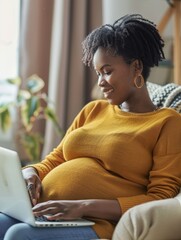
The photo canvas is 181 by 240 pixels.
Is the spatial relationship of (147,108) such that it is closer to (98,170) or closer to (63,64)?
(98,170)

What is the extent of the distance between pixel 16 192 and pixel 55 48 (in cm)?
168

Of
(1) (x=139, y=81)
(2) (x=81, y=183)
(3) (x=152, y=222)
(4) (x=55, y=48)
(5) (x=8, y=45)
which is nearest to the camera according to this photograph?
(3) (x=152, y=222)

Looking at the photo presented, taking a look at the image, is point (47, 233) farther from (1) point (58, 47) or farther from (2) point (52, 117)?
(1) point (58, 47)

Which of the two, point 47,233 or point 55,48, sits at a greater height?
point 55,48

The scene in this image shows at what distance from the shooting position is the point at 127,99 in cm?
161

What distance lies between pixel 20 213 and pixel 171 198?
41 centimetres

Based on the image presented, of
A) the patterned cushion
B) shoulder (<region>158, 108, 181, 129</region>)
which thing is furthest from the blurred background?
shoulder (<region>158, 108, 181, 129</region>)

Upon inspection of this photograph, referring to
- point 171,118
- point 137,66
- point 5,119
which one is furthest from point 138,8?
point 171,118

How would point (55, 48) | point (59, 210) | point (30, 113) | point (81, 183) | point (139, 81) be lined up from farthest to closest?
point (55, 48) < point (30, 113) < point (139, 81) < point (81, 183) < point (59, 210)

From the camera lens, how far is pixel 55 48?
9.47 feet

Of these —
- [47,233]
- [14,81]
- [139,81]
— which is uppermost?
[139,81]

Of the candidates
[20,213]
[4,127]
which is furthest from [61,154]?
[4,127]

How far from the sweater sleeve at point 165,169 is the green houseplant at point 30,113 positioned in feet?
4.17

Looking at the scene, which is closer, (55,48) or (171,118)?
(171,118)
